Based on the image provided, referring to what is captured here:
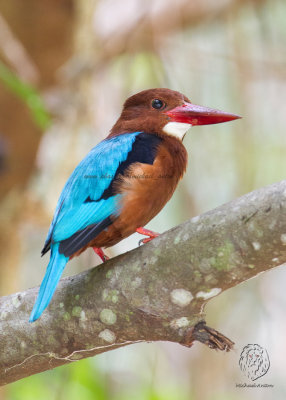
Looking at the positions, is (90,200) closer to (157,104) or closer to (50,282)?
(50,282)

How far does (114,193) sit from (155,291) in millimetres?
609

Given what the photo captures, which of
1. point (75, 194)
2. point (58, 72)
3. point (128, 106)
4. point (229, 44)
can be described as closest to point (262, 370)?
point (75, 194)

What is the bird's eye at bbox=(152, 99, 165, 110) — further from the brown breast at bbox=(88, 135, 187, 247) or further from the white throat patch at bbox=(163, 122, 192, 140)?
the brown breast at bbox=(88, 135, 187, 247)

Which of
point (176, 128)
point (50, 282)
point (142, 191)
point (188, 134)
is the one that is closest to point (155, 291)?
point (50, 282)

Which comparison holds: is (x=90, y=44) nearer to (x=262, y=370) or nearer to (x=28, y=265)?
(x=28, y=265)

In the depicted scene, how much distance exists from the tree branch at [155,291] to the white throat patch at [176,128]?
0.92 m

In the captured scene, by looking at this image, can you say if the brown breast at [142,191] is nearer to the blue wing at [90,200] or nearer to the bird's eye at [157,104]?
the blue wing at [90,200]

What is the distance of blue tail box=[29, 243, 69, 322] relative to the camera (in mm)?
2219

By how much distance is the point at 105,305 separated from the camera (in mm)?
2248

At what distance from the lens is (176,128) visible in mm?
3049

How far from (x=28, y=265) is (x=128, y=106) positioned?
3062mm

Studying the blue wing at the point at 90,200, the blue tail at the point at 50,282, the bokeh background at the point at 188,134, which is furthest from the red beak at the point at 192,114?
the blue tail at the point at 50,282

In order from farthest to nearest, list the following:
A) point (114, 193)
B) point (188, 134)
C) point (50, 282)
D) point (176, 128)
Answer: point (188, 134) → point (176, 128) → point (114, 193) → point (50, 282)

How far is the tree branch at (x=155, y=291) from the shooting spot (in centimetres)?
190
